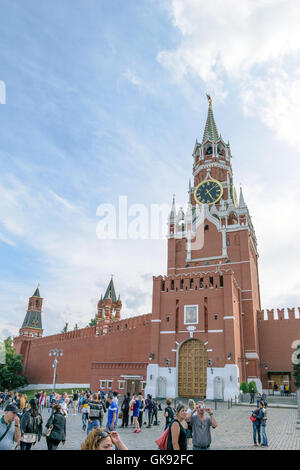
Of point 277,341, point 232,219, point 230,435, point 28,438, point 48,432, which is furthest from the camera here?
point 232,219

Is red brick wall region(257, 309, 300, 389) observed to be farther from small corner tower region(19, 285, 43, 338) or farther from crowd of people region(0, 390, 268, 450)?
small corner tower region(19, 285, 43, 338)

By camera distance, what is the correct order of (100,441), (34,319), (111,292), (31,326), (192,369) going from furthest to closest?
(34,319)
(31,326)
(111,292)
(192,369)
(100,441)

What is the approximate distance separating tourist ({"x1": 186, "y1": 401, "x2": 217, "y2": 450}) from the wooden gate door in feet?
83.5

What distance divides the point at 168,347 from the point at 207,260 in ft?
39.7

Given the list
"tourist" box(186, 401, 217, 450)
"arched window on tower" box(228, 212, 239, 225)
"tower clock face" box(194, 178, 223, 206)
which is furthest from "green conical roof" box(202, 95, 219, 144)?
"tourist" box(186, 401, 217, 450)

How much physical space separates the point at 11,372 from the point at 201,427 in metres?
50.1

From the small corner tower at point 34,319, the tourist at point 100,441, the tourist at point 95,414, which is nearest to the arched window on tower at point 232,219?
the tourist at point 95,414

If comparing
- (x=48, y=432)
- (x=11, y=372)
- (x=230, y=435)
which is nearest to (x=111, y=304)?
(x=11, y=372)

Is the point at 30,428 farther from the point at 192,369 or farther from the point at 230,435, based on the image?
the point at 192,369

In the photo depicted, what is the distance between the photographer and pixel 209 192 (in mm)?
45625

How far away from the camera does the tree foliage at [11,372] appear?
48.1m

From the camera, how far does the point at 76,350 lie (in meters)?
44.4

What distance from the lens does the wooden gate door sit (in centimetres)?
3002
